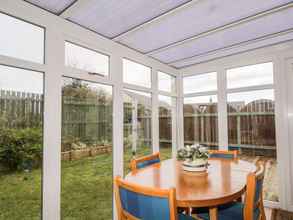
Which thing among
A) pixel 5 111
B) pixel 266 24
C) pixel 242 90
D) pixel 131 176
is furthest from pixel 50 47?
pixel 242 90

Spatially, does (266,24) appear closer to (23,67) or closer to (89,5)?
(89,5)

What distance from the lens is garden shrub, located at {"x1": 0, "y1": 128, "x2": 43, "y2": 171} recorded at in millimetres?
1581

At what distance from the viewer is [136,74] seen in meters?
2.94

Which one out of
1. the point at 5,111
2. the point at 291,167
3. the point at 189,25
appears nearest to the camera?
the point at 5,111

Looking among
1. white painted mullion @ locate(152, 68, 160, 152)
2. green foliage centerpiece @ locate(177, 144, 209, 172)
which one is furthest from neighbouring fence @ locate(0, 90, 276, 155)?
green foliage centerpiece @ locate(177, 144, 209, 172)

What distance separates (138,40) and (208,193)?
2.03m

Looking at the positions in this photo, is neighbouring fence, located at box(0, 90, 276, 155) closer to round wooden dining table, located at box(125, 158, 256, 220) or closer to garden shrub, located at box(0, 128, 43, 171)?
garden shrub, located at box(0, 128, 43, 171)

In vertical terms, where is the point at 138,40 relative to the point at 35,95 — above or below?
above

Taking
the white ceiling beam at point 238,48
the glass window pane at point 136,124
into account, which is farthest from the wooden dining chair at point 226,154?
the white ceiling beam at point 238,48

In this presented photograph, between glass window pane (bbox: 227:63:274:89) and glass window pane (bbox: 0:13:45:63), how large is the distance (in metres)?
2.99

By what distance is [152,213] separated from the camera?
1.16 metres

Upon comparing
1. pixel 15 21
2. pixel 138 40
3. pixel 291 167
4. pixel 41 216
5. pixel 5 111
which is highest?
pixel 138 40

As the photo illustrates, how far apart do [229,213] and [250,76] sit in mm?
2329

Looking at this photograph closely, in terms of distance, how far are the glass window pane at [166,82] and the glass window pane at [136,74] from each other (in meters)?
0.33
